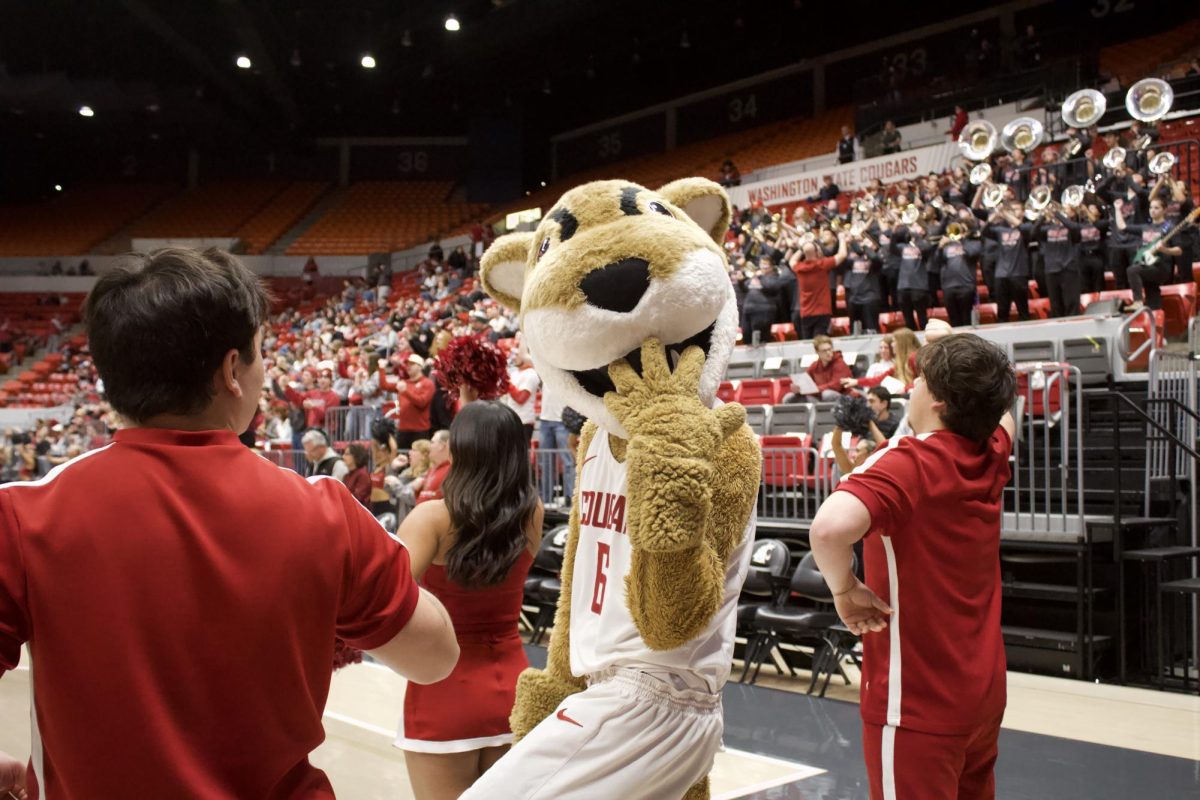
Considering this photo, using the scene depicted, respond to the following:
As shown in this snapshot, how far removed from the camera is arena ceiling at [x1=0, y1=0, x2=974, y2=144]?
21.0 m

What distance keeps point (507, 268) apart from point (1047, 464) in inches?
176

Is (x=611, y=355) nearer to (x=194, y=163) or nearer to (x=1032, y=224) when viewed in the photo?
(x=1032, y=224)

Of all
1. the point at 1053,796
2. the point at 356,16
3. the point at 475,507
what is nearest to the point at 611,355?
the point at 475,507

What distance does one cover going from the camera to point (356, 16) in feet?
72.1

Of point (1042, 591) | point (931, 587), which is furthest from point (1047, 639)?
point (931, 587)

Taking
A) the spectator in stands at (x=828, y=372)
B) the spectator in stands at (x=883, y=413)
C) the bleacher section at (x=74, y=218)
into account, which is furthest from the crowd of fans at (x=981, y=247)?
the bleacher section at (x=74, y=218)

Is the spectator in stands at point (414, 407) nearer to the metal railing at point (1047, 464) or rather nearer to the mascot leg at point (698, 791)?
the metal railing at point (1047, 464)

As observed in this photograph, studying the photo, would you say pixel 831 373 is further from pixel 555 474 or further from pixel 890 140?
pixel 890 140

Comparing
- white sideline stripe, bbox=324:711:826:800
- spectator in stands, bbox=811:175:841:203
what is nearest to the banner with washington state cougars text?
spectator in stands, bbox=811:175:841:203

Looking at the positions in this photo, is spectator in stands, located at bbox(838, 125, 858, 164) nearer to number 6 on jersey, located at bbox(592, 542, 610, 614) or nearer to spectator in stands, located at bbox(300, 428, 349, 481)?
spectator in stands, located at bbox(300, 428, 349, 481)

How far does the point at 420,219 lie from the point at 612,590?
26.9 metres

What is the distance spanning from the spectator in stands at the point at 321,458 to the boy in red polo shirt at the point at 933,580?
6.06 m

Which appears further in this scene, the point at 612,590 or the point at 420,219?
the point at 420,219

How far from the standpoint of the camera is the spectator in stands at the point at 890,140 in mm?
16266
